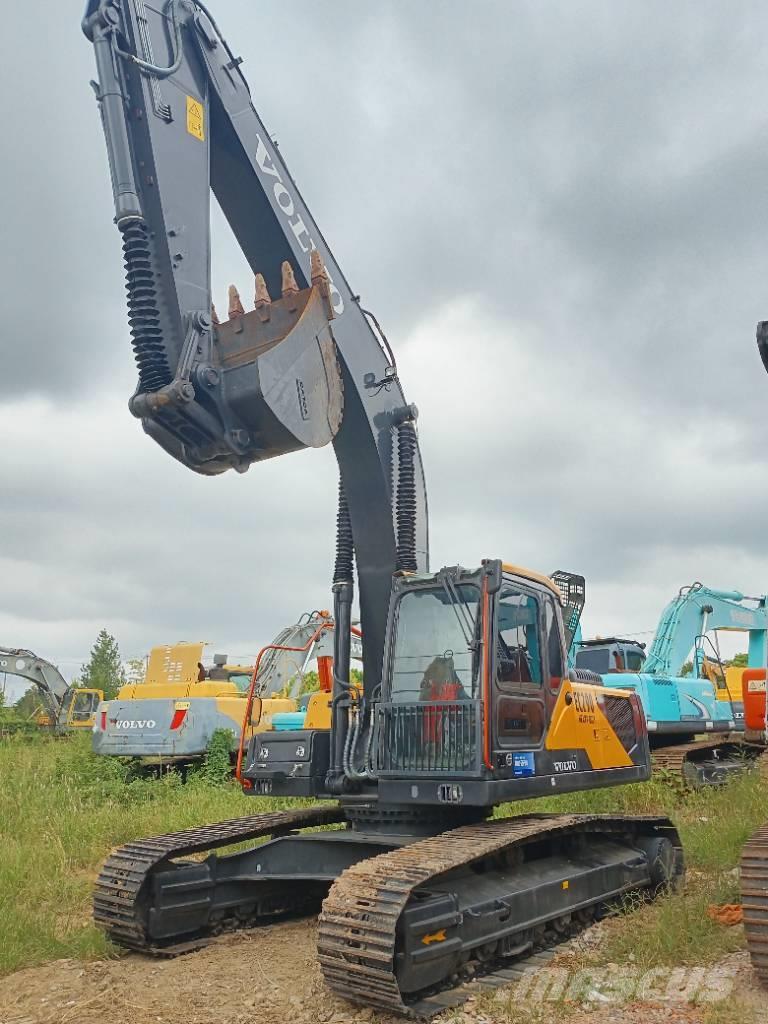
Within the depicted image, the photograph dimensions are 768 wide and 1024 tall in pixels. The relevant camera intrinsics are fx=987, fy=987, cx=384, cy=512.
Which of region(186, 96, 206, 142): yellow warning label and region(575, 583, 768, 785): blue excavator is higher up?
region(186, 96, 206, 142): yellow warning label

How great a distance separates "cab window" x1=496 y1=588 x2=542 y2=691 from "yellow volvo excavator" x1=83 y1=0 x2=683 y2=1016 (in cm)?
2

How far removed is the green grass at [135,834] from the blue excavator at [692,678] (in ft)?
4.28

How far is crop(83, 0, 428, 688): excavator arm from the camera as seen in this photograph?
18.1 feet

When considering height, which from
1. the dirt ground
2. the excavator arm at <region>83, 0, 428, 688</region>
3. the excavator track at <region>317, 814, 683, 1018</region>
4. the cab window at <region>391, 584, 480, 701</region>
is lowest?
the dirt ground

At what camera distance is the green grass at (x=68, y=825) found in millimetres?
6742

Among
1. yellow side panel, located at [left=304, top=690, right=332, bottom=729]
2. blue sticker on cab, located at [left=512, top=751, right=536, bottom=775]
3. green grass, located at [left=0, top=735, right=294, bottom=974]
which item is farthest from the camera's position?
yellow side panel, located at [left=304, top=690, right=332, bottom=729]

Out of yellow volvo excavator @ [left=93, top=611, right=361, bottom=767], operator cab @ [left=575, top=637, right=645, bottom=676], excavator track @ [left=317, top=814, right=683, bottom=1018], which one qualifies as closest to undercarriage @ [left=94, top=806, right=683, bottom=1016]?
excavator track @ [left=317, top=814, right=683, bottom=1018]

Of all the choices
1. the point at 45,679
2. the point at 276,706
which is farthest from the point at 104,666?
the point at 276,706

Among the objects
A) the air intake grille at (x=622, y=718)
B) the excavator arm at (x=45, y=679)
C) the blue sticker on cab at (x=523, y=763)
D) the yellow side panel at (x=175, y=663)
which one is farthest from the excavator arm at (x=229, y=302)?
the excavator arm at (x=45, y=679)

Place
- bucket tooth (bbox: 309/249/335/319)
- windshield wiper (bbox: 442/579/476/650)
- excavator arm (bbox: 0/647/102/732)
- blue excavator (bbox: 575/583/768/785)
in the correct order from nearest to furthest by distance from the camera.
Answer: bucket tooth (bbox: 309/249/335/319) → windshield wiper (bbox: 442/579/476/650) → blue excavator (bbox: 575/583/768/785) → excavator arm (bbox: 0/647/102/732)

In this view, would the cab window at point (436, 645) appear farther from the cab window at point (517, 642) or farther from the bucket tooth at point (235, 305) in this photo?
the bucket tooth at point (235, 305)

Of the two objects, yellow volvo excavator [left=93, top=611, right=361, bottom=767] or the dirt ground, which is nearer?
the dirt ground

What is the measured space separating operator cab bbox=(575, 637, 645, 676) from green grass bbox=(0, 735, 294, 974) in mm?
5613

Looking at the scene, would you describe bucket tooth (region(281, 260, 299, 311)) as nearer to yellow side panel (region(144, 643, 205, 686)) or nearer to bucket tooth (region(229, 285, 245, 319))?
bucket tooth (region(229, 285, 245, 319))
